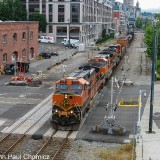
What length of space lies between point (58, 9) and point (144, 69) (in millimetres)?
67908

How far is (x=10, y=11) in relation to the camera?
371 ft

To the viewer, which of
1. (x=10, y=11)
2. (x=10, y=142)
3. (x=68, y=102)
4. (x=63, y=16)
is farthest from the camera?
(x=63, y=16)

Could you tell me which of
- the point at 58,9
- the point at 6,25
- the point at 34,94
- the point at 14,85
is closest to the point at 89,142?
the point at 34,94

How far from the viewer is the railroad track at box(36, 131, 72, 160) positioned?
2448 centimetres

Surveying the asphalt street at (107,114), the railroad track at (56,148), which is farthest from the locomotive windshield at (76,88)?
the railroad track at (56,148)

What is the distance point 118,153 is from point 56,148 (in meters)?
4.36

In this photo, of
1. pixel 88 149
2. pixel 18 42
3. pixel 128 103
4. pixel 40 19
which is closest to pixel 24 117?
pixel 88 149

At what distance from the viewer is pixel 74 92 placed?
1202 inches

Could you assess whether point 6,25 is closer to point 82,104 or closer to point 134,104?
point 134,104

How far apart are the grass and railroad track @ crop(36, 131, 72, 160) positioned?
2.58 metres

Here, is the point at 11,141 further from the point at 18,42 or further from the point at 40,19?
the point at 40,19

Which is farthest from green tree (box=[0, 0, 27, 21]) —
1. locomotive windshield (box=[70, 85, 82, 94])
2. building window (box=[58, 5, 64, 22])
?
locomotive windshield (box=[70, 85, 82, 94])

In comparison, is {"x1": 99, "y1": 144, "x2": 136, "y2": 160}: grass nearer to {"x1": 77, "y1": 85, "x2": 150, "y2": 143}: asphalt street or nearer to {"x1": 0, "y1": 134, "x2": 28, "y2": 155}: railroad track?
{"x1": 77, "y1": 85, "x2": 150, "y2": 143}: asphalt street

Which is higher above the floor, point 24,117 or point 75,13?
point 75,13
